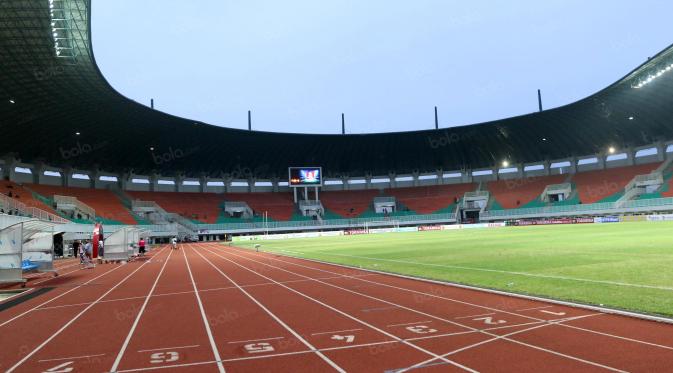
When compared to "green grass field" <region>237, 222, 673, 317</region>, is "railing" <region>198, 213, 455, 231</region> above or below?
above

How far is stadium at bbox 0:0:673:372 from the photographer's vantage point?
7.00 m

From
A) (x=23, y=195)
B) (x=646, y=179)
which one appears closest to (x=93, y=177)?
(x=23, y=195)

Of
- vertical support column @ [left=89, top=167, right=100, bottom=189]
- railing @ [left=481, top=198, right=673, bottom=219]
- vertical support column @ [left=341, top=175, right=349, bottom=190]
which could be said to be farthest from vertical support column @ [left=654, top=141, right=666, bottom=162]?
vertical support column @ [left=89, top=167, right=100, bottom=189]

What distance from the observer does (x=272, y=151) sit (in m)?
73.4

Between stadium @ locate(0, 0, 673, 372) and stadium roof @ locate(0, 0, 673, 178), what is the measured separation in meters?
0.29

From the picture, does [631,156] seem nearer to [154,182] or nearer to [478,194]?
[478,194]

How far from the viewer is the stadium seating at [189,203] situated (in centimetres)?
6869

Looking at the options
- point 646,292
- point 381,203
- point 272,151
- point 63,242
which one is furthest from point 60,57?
point 381,203

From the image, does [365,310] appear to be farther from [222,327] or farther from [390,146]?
[390,146]

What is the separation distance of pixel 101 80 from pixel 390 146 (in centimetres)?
5028

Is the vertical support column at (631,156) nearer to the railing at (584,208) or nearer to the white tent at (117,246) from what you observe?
the railing at (584,208)

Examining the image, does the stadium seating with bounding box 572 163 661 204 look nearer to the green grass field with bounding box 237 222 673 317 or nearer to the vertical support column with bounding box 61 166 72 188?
the green grass field with bounding box 237 222 673 317

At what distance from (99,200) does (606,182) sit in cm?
7334

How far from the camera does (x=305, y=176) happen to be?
2963 inches
